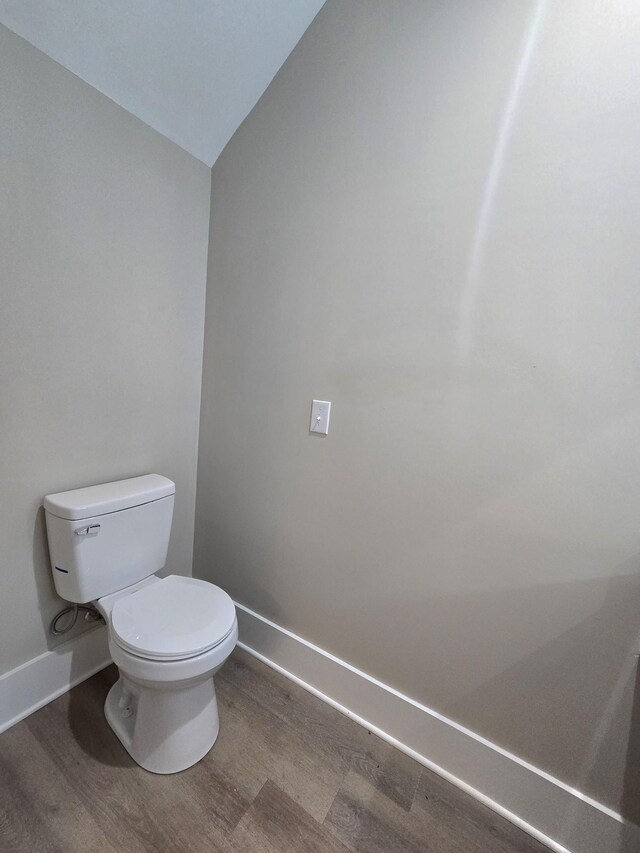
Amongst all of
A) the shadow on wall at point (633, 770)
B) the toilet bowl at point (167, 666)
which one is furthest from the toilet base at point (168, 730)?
the shadow on wall at point (633, 770)

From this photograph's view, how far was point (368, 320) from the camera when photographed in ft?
3.64

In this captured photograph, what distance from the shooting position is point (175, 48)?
3.50 feet

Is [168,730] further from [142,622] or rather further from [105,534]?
[105,534]

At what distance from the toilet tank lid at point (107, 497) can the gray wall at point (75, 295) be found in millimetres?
68

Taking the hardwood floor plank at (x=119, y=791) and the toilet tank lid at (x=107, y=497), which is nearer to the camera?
the hardwood floor plank at (x=119, y=791)

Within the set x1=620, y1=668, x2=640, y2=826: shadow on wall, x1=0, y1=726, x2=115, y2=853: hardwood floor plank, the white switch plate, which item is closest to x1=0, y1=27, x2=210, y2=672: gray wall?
x1=0, y1=726, x2=115, y2=853: hardwood floor plank

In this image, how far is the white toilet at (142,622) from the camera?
3.05ft

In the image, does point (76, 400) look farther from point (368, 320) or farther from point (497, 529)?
point (497, 529)

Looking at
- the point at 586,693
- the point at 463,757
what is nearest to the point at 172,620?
the point at 463,757

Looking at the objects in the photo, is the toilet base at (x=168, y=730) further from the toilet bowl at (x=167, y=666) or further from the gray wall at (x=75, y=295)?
the gray wall at (x=75, y=295)

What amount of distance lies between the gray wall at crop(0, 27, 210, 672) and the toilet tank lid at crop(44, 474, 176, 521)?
68 mm

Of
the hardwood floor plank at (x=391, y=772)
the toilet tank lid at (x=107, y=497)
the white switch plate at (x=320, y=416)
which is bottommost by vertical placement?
the hardwood floor plank at (x=391, y=772)

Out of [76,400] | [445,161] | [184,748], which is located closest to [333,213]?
[445,161]

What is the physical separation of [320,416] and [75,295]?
3.05 ft
